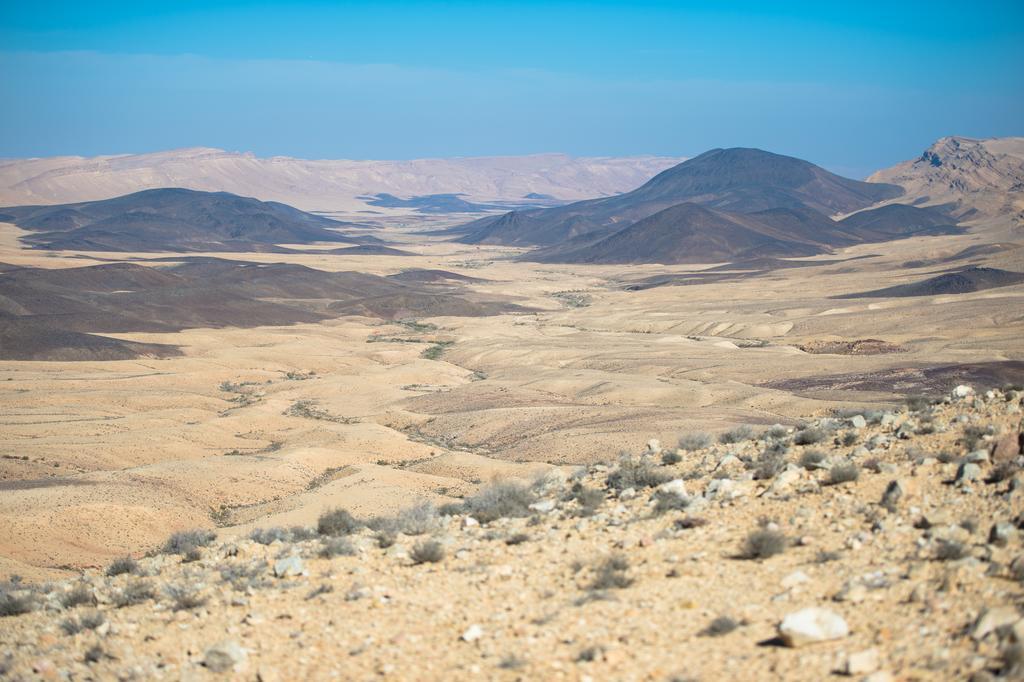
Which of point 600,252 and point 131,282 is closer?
point 131,282

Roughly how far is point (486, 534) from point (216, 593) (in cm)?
312

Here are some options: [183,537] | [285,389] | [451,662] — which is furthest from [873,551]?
[285,389]

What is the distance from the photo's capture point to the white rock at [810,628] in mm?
6555

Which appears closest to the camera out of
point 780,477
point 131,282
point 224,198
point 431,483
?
point 780,477

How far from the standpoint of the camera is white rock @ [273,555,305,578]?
389 inches

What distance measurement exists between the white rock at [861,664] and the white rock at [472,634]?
2.93m

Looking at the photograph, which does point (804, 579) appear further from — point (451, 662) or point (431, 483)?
point (431, 483)

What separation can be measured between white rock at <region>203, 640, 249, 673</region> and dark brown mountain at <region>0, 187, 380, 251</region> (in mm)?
145736

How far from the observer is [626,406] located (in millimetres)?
34594

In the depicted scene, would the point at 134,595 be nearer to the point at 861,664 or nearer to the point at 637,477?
the point at 637,477

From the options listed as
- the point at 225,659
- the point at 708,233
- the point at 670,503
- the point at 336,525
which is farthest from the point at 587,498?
the point at 708,233

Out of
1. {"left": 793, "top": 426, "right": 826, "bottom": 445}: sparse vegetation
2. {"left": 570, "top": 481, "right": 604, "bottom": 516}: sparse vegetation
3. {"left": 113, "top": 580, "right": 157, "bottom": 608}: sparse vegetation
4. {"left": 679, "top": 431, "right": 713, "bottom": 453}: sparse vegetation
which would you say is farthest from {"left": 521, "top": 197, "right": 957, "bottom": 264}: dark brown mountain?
{"left": 113, "top": 580, "right": 157, "bottom": 608}: sparse vegetation

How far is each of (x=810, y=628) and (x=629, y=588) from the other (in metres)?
2.05

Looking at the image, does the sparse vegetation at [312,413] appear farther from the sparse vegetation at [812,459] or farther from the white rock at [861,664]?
the white rock at [861,664]
